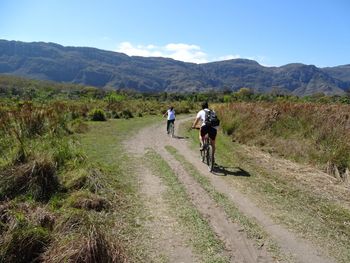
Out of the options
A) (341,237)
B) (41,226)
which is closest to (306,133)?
(341,237)

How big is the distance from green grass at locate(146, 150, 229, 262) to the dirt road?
4.7 inches

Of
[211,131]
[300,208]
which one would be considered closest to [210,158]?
[211,131]

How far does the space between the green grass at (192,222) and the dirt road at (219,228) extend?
4.7 inches

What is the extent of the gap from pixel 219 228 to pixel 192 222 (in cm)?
57

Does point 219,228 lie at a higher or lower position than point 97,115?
higher

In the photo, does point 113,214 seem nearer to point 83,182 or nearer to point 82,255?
point 83,182

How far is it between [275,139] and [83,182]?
31.8 feet

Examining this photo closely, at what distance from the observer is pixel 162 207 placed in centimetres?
818

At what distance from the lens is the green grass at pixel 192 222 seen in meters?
6.03

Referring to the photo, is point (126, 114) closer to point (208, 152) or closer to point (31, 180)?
point (208, 152)

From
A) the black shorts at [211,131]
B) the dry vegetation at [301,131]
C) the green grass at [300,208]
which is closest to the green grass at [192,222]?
the green grass at [300,208]

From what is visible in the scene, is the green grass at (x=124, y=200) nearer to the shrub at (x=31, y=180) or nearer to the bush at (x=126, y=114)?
the shrub at (x=31, y=180)

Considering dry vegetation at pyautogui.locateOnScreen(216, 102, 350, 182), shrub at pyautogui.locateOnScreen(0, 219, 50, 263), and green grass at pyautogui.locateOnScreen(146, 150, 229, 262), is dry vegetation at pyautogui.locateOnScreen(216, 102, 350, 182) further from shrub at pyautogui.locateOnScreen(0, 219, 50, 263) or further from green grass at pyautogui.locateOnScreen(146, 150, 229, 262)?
shrub at pyautogui.locateOnScreen(0, 219, 50, 263)

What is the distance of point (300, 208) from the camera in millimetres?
8398
